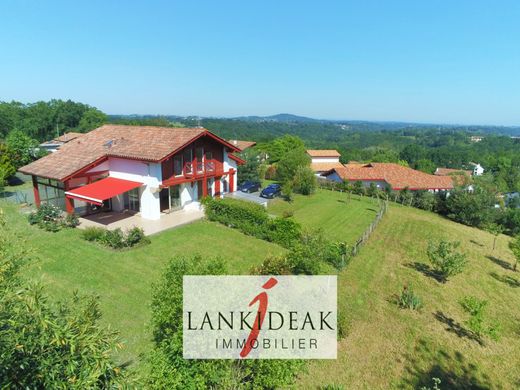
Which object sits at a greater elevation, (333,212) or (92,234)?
A: (92,234)

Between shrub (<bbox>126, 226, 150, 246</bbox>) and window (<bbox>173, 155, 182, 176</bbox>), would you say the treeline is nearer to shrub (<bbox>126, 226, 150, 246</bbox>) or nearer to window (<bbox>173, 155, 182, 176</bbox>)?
window (<bbox>173, 155, 182, 176</bbox>)

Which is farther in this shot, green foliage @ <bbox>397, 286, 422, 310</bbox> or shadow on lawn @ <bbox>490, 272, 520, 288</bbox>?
shadow on lawn @ <bbox>490, 272, 520, 288</bbox>

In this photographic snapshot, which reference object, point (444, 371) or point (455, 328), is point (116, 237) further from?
point (455, 328)

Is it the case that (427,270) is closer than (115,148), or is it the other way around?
(427,270)

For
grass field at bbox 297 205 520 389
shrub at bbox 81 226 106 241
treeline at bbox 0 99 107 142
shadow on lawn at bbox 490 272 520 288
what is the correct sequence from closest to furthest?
1. grass field at bbox 297 205 520 389
2. shrub at bbox 81 226 106 241
3. shadow on lawn at bbox 490 272 520 288
4. treeline at bbox 0 99 107 142

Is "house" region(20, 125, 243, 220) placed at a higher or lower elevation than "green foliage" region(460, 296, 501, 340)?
higher

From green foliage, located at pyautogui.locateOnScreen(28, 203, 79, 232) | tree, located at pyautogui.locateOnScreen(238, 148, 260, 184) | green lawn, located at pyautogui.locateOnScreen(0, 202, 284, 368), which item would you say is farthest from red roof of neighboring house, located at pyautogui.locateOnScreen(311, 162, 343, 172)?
green foliage, located at pyautogui.locateOnScreen(28, 203, 79, 232)

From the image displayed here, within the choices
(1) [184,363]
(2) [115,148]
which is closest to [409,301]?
(1) [184,363]

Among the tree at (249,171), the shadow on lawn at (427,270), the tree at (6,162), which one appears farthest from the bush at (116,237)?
the tree at (6,162)
